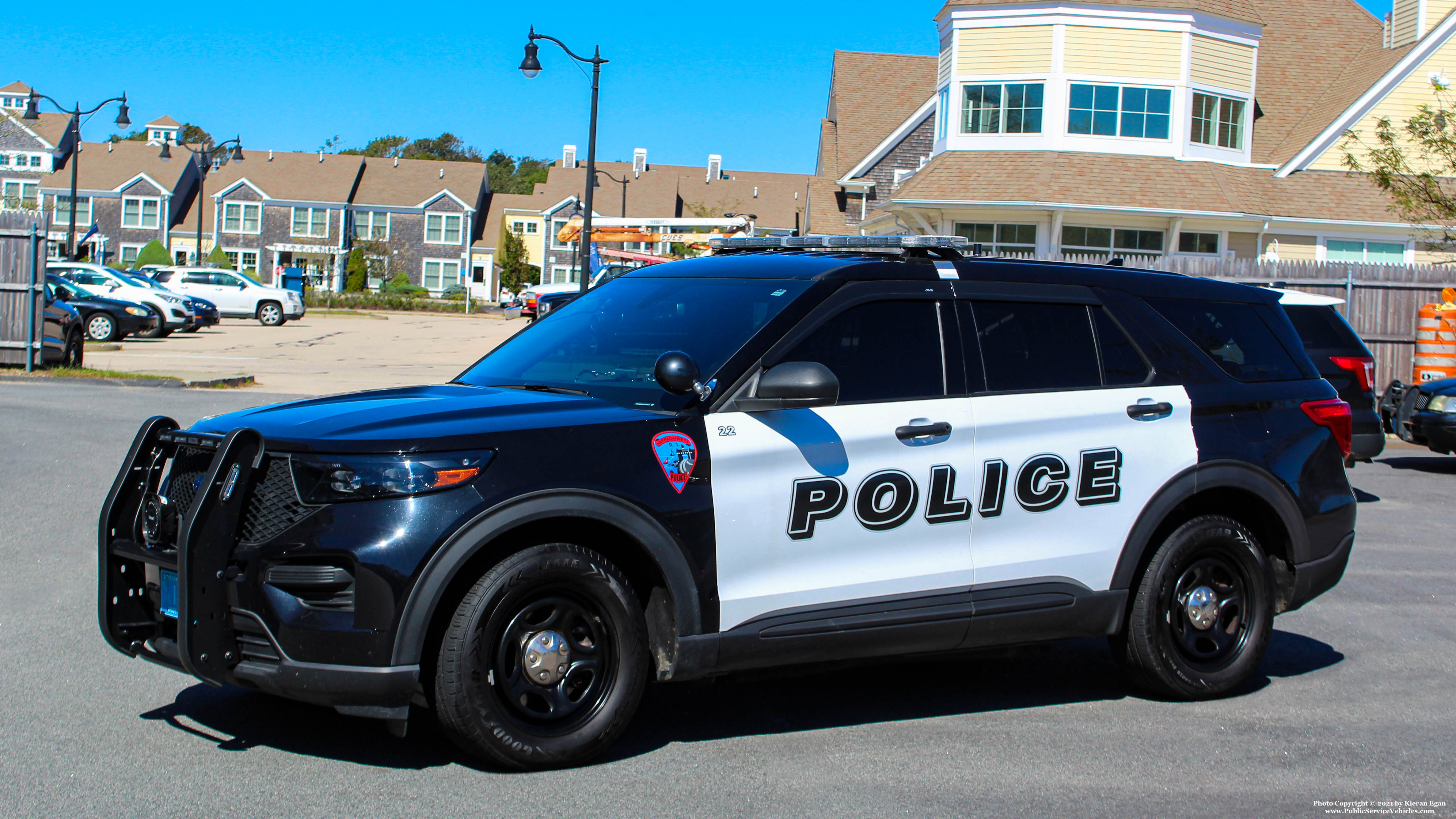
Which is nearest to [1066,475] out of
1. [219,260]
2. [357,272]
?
[219,260]

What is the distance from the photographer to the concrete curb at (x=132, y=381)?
19.2m

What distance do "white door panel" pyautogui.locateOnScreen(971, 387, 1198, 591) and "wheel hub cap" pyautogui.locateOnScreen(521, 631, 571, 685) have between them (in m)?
1.67

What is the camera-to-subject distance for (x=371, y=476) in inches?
159

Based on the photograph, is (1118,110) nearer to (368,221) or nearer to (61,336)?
(61,336)

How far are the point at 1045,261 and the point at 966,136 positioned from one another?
81.2 ft

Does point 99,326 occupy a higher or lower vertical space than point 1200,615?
higher

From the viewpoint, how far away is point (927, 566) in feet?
16.2

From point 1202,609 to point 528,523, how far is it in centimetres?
308

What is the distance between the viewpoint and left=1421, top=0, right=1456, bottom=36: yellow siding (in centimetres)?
2883

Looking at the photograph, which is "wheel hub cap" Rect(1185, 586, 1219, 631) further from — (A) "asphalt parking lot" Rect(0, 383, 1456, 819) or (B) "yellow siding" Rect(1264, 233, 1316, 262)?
(B) "yellow siding" Rect(1264, 233, 1316, 262)

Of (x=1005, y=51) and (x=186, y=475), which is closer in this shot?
(x=186, y=475)

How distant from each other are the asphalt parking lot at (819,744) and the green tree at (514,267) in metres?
69.3

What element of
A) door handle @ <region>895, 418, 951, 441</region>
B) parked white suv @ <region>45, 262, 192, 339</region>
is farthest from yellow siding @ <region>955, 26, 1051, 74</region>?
door handle @ <region>895, 418, 951, 441</region>

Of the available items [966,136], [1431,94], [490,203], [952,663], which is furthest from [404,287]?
[952,663]
